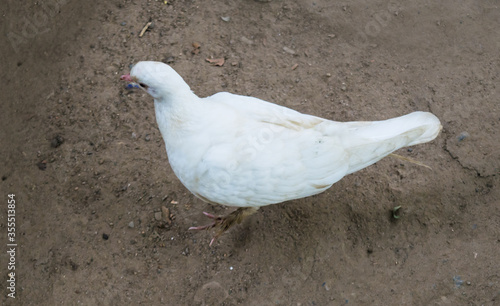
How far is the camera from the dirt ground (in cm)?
341

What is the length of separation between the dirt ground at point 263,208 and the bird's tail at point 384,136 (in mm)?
966

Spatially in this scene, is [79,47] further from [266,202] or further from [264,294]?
[264,294]

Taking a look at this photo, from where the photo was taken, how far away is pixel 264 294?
338 centimetres

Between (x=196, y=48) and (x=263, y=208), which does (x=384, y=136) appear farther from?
(x=196, y=48)

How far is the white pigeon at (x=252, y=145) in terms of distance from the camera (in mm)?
2758

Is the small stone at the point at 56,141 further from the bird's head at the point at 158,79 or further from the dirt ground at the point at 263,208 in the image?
the bird's head at the point at 158,79

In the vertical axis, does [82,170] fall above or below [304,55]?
below

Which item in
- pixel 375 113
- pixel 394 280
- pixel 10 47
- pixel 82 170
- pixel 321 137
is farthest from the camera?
pixel 10 47

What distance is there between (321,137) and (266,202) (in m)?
0.65

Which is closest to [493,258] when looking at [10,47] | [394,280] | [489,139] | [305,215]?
[394,280]

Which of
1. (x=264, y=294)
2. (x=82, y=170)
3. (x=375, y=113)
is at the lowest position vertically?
(x=264, y=294)

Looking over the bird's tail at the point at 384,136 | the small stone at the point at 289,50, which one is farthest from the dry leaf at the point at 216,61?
the bird's tail at the point at 384,136

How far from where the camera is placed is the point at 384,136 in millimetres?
2842

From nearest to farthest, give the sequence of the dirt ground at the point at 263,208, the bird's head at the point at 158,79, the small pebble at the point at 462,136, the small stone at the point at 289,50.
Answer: the bird's head at the point at 158,79
the dirt ground at the point at 263,208
the small pebble at the point at 462,136
the small stone at the point at 289,50
